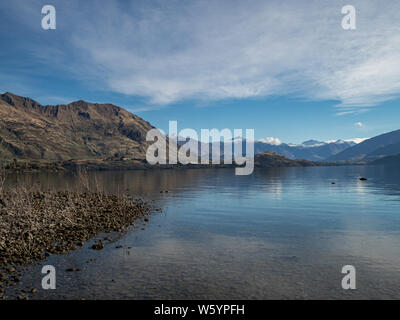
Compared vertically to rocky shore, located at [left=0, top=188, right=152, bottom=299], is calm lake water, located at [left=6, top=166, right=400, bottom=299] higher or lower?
lower

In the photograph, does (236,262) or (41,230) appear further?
(41,230)

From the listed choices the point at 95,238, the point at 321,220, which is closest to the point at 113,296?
the point at 95,238

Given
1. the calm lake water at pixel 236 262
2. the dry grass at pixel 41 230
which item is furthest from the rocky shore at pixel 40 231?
the calm lake water at pixel 236 262

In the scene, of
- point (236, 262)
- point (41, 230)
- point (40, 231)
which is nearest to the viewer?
point (236, 262)

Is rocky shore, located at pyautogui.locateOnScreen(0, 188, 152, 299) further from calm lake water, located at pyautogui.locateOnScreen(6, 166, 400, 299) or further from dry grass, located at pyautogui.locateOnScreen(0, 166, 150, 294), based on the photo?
calm lake water, located at pyautogui.locateOnScreen(6, 166, 400, 299)

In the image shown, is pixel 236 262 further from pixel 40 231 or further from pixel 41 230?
pixel 41 230

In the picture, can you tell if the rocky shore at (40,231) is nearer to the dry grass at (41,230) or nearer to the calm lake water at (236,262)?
the dry grass at (41,230)

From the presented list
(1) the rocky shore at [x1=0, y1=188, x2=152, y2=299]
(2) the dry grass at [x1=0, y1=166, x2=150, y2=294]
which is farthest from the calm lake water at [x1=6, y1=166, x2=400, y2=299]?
(2) the dry grass at [x1=0, y1=166, x2=150, y2=294]

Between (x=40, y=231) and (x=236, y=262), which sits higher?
(x=40, y=231)

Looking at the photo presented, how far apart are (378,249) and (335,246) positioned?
3.86m

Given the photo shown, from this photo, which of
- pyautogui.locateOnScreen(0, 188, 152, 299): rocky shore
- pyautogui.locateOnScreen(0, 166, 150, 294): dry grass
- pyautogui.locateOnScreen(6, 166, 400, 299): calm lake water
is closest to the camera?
pyautogui.locateOnScreen(6, 166, 400, 299): calm lake water

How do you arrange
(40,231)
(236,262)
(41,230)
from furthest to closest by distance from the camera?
(41,230)
(40,231)
(236,262)

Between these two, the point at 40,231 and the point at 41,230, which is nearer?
the point at 40,231

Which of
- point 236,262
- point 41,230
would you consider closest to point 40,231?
point 41,230
